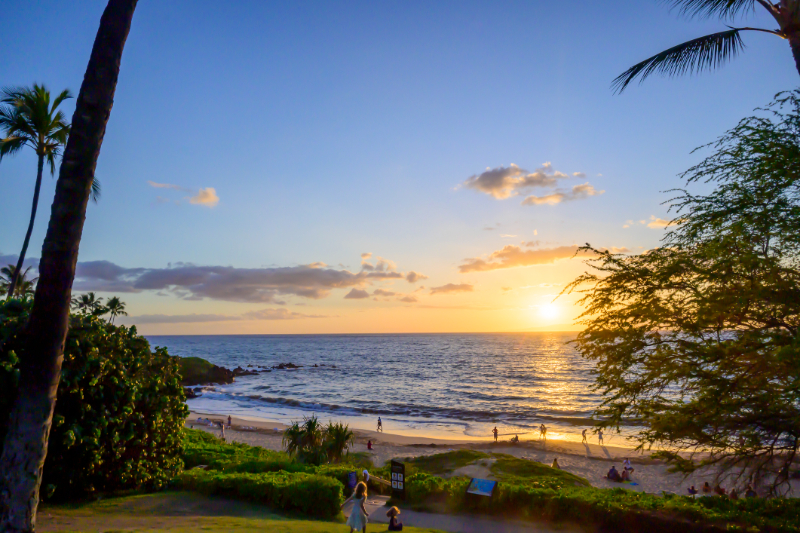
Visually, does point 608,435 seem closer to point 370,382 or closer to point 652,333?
point 652,333

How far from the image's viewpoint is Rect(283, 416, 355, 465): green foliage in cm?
1986

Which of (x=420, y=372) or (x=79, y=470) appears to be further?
(x=420, y=372)

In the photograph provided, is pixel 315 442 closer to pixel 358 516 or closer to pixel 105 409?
pixel 105 409

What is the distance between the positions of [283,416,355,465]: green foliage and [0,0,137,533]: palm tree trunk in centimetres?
1443

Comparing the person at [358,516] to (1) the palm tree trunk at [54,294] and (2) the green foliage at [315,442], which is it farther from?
(2) the green foliage at [315,442]

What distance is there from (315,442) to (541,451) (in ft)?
70.5

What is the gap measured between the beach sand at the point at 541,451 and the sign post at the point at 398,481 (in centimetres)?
1388

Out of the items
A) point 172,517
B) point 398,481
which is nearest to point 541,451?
point 398,481

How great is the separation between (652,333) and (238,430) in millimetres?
38088

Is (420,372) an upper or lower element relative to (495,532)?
lower

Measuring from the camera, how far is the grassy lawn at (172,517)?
9219 mm

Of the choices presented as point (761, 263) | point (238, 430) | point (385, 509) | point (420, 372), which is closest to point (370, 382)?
point (420, 372)

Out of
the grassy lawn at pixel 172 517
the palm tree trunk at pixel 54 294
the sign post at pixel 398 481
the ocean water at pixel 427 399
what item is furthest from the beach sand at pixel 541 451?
the palm tree trunk at pixel 54 294

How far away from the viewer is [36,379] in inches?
223
